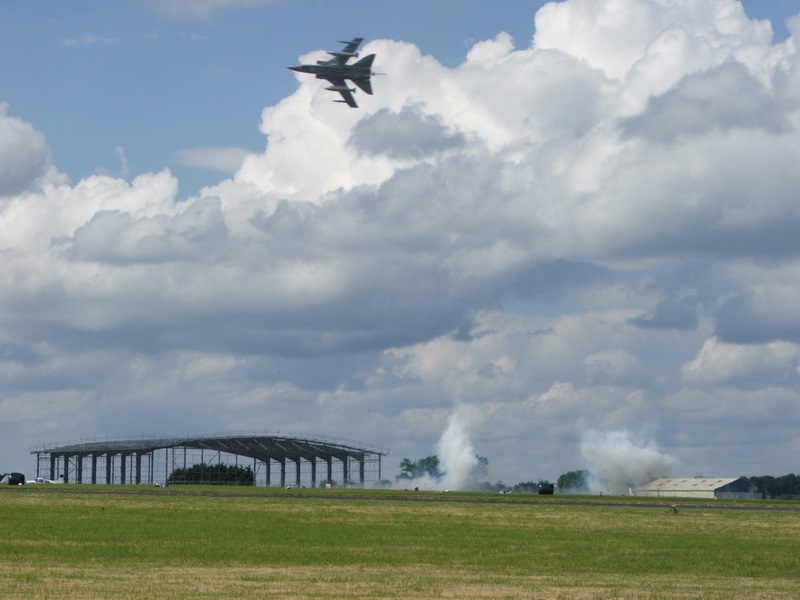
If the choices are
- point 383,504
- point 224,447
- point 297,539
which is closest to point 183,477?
point 224,447

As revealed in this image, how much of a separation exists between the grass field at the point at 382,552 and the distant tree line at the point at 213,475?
75470 mm

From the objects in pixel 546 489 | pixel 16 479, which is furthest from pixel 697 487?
pixel 16 479

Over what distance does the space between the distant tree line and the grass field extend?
75.5 metres

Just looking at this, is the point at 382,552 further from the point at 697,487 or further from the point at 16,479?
the point at 697,487

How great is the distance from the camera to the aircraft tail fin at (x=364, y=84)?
244 ft

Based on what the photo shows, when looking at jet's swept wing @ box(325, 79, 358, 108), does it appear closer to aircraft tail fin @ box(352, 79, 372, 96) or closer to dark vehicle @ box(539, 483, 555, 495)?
aircraft tail fin @ box(352, 79, 372, 96)

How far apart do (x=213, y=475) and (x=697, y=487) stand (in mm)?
61357

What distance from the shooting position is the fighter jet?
73.4 meters

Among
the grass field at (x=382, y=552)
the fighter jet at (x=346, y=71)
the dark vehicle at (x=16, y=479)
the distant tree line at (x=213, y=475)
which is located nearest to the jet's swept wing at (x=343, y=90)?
the fighter jet at (x=346, y=71)

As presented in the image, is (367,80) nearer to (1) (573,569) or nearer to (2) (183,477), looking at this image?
(1) (573,569)

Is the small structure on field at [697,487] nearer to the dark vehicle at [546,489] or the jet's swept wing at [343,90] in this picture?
the dark vehicle at [546,489]

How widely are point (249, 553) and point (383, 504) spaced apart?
104ft

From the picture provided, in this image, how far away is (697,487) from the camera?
459ft

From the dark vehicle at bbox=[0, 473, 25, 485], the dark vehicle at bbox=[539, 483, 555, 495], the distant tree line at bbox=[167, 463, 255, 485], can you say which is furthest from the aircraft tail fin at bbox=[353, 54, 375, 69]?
the distant tree line at bbox=[167, 463, 255, 485]
